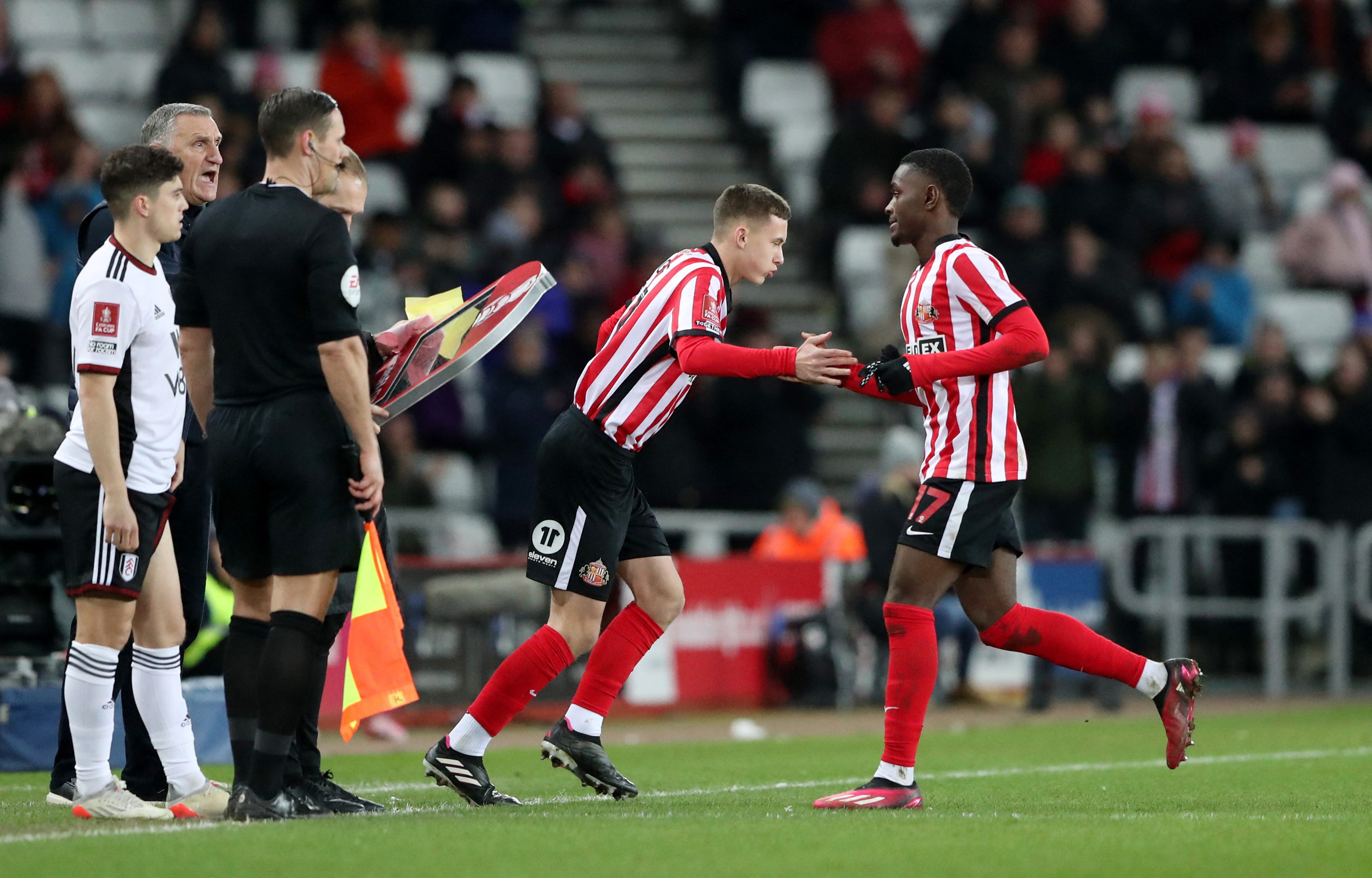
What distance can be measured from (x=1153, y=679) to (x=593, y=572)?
2.14 metres

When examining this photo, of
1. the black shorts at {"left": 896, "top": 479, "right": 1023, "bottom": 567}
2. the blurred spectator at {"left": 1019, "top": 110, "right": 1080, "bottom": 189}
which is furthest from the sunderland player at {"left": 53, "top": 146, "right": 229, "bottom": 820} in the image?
the blurred spectator at {"left": 1019, "top": 110, "right": 1080, "bottom": 189}

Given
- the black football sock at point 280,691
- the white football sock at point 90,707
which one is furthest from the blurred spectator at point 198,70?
the black football sock at point 280,691

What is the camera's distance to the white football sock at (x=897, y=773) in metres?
7.05

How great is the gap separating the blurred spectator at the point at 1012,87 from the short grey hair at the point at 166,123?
38.1 ft

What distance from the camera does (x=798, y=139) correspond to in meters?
18.2

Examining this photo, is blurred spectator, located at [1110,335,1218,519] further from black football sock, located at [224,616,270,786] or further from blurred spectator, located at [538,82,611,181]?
black football sock, located at [224,616,270,786]

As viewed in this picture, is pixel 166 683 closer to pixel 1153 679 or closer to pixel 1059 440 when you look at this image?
pixel 1153 679

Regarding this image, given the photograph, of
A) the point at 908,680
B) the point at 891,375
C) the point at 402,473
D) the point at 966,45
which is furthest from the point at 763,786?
the point at 966,45

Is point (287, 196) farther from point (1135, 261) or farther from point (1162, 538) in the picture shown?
point (1135, 261)

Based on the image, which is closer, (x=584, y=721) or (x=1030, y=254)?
(x=584, y=721)

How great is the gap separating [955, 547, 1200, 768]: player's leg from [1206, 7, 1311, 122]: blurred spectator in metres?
13.8

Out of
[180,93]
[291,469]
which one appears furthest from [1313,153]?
[291,469]

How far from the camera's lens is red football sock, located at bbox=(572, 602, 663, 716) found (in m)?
7.37

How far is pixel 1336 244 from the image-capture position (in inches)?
713
